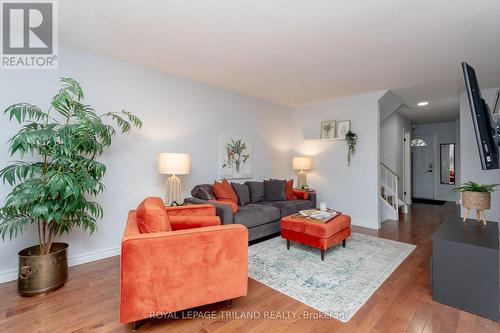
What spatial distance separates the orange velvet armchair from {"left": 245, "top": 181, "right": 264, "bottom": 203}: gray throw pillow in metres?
2.33

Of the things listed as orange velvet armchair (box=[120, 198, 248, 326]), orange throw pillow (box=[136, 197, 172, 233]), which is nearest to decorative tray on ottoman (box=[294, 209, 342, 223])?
orange velvet armchair (box=[120, 198, 248, 326])

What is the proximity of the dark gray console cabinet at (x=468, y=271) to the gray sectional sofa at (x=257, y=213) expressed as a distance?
2.02 meters

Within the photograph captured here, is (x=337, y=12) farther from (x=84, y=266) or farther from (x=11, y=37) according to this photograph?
(x=84, y=266)

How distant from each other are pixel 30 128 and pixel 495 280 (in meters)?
3.92

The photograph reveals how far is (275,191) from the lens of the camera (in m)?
4.30

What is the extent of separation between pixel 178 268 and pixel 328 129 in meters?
4.26

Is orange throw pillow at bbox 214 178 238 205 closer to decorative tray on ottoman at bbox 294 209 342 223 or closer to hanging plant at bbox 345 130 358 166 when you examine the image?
decorative tray on ottoman at bbox 294 209 342 223

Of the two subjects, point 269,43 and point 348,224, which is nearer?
point 269,43

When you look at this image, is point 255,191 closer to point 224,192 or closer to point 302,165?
point 224,192

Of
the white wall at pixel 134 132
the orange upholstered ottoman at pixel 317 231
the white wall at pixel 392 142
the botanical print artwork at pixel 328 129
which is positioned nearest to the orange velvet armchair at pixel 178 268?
the orange upholstered ottoman at pixel 317 231

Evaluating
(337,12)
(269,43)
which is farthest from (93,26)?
(337,12)

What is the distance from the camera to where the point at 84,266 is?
264 cm

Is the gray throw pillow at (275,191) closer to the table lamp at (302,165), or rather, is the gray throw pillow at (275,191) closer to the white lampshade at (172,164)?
the table lamp at (302,165)

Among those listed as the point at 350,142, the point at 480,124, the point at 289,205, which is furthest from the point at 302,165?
the point at 480,124
